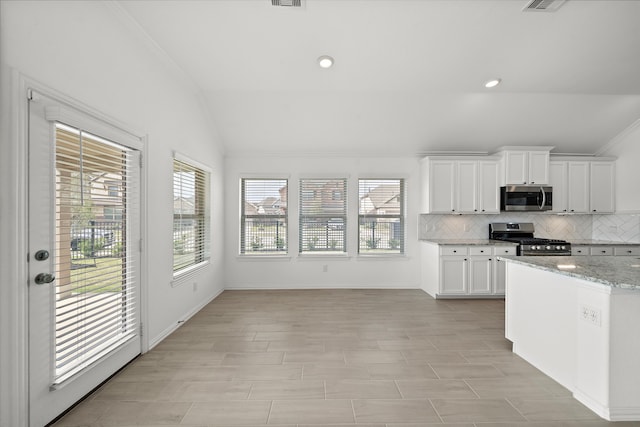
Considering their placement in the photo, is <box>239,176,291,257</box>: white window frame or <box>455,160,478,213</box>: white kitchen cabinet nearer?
<box>455,160,478,213</box>: white kitchen cabinet

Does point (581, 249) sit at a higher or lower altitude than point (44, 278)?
lower

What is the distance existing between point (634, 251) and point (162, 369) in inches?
265

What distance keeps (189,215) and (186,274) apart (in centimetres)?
78

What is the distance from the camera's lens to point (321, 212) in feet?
17.8

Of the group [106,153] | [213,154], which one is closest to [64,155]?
[106,153]

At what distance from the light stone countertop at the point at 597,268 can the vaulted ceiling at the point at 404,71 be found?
233 cm

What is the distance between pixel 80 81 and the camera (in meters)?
2.05

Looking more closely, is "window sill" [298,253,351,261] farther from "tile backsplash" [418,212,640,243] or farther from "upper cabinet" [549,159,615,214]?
"upper cabinet" [549,159,615,214]

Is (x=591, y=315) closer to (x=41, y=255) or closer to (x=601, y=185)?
(x=41, y=255)

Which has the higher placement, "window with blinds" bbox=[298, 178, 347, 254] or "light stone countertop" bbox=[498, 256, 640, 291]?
"window with blinds" bbox=[298, 178, 347, 254]

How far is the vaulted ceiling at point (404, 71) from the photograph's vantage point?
2.79 metres

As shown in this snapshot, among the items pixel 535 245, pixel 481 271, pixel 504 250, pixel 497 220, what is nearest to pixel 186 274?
pixel 481 271

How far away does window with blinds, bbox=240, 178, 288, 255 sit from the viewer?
5.42m

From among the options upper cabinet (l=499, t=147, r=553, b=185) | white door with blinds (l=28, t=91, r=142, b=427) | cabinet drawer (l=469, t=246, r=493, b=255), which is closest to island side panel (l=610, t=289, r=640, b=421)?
cabinet drawer (l=469, t=246, r=493, b=255)
